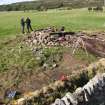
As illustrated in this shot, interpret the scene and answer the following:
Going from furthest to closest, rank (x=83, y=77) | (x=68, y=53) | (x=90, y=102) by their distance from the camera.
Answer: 1. (x=68, y=53)
2. (x=83, y=77)
3. (x=90, y=102)

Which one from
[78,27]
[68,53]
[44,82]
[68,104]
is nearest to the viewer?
[68,104]

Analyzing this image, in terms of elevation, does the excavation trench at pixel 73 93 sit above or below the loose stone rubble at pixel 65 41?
above

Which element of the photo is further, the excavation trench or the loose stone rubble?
the loose stone rubble

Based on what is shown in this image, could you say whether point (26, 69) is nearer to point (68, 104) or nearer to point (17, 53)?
point (17, 53)

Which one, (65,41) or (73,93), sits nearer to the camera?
(73,93)

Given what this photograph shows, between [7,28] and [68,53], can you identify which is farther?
[7,28]

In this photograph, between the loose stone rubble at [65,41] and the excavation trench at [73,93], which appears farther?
the loose stone rubble at [65,41]

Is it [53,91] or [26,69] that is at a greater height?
[53,91]

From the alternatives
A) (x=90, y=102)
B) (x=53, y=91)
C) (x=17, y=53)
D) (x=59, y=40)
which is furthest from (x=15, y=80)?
(x=90, y=102)

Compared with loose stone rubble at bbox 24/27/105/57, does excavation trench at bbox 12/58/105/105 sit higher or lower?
higher

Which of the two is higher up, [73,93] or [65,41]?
[73,93]

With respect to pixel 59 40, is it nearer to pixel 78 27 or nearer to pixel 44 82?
pixel 44 82

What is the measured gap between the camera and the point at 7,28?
142ft

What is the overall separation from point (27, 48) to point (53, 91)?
44.7 feet
